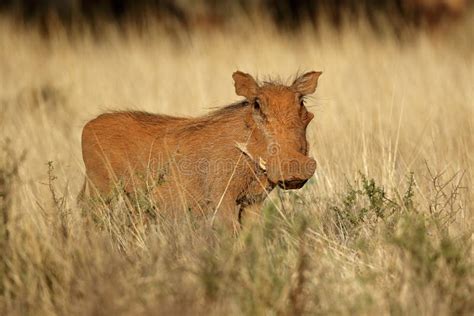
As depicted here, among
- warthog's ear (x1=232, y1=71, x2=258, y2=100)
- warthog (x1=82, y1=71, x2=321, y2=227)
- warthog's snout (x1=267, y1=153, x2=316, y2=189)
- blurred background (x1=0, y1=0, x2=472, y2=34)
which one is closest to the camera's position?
warthog's snout (x1=267, y1=153, x2=316, y2=189)

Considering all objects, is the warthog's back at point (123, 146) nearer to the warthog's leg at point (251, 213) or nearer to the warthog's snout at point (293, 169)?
the warthog's leg at point (251, 213)

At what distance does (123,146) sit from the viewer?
4184mm

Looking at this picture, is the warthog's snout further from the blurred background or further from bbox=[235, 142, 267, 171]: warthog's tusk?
the blurred background

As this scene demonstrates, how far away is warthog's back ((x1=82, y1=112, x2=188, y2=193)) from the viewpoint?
13.5ft

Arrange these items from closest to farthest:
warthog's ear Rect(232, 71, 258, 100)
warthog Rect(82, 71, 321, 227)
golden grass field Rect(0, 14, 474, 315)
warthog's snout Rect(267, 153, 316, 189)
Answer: golden grass field Rect(0, 14, 474, 315)
warthog's snout Rect(267, 153, 316, 189)
warthog Rect(82, 71, 321, 227)
warthog's ear Rect(232, 71, 258, 100)

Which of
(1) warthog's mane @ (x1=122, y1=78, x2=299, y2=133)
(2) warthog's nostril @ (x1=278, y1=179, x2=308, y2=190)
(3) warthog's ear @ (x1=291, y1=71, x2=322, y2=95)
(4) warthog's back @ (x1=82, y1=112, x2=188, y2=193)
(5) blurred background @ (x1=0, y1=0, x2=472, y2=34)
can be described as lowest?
(2) warthog's nostril @ (x1=278, y1=179, x2=308, y2=190)

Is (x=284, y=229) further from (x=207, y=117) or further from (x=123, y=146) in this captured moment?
(x=123, y=146)

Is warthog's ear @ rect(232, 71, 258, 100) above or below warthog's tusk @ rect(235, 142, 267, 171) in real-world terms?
above

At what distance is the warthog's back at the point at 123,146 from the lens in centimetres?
413

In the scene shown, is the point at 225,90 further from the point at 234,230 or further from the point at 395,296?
the point at 395,296

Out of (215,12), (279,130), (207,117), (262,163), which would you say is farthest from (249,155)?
(215,12)

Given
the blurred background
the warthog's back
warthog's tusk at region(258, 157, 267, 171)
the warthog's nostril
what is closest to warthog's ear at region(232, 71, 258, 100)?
warthog's tusk at region(258, 157, 267, 171)

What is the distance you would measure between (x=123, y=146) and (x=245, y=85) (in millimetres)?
768

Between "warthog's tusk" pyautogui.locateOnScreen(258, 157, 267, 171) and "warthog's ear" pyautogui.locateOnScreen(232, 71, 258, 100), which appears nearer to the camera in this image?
"warthog's tusk" pyautogui.locateOnScreen(258, 157, 267, 171)
